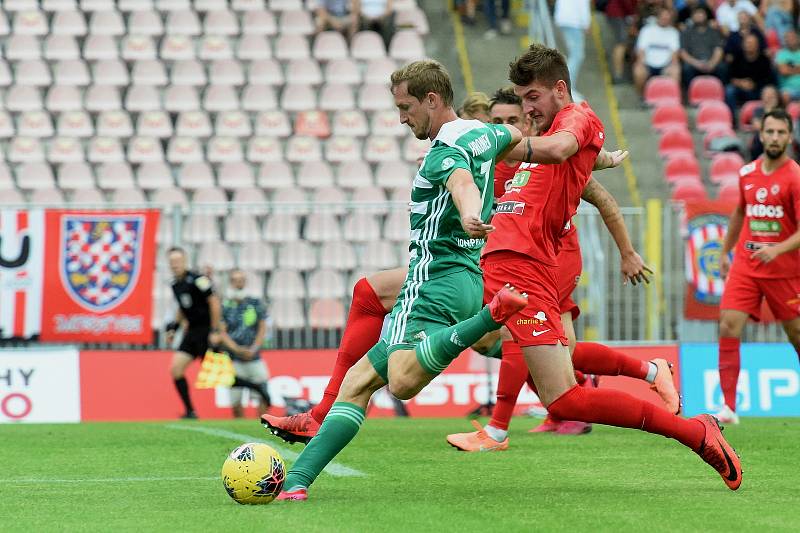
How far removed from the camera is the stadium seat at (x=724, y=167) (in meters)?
19.8

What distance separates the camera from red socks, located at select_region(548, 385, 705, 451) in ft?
22.7

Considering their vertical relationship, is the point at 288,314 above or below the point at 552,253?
below

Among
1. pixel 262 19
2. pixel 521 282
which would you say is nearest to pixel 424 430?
pixel 521 282

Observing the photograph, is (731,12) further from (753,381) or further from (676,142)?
(753,381)

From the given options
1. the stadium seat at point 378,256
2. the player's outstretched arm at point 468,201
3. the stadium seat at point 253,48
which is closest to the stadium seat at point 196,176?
the stadium seat at point 253,48

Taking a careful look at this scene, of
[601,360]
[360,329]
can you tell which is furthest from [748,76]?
[360,329]

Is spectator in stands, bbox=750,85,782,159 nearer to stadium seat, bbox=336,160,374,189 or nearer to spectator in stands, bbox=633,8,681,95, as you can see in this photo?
spectator in stands, bbox=633,8,681,95

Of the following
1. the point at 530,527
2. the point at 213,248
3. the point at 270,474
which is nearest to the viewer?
the point at 530,527

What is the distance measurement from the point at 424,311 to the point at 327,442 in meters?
0.76

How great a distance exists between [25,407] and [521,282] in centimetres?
925

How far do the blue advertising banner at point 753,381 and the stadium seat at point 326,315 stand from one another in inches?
156

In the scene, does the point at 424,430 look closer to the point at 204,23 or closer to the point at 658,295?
the point at 658,295

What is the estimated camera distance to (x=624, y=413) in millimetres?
6918

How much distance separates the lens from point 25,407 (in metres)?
15.2
